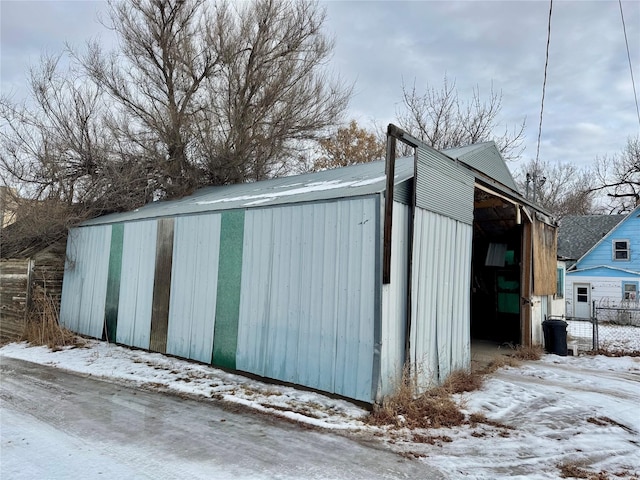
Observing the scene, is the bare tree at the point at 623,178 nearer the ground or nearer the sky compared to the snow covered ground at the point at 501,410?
nearer the sky

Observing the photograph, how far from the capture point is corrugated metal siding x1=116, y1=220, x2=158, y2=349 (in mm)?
7918

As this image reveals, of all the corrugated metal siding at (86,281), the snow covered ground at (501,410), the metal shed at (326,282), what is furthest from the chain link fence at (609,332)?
the corrugated metal siding at (86,281)

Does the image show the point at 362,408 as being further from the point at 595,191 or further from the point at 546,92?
the point at 595,191

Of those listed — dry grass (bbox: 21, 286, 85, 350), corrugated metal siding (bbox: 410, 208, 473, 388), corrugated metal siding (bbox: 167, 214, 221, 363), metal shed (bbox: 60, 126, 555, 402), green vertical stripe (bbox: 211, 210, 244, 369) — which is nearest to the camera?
metal shed (bbox: 60, 126, 555, 402)

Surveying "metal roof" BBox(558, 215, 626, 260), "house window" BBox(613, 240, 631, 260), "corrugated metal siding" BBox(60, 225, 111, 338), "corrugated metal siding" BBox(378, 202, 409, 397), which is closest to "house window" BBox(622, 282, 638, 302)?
"house window" BBox(613, 240, 631, 260)

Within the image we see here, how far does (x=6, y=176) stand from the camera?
11.1 metres

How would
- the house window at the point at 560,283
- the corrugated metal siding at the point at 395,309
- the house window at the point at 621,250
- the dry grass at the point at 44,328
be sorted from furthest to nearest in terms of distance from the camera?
the house window at the point at 621,250, the house window at the point at 560,283, the dry grass at the point at 44,328, the corrugated metal siding at the point at 395,309

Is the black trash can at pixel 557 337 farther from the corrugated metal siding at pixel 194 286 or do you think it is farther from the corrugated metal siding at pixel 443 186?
the corrugated metal siding at pixel 194 286

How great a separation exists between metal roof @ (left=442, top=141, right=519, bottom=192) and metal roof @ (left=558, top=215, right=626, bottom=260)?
14.9m

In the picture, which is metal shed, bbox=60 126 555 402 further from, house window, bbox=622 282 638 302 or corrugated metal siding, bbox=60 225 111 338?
house window, bbox=622 282 638 302

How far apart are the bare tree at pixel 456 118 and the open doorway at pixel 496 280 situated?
10706 millimetres

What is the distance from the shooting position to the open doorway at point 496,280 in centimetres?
1051

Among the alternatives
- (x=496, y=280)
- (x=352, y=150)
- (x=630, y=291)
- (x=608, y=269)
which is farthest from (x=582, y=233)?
(x=496, y=280)

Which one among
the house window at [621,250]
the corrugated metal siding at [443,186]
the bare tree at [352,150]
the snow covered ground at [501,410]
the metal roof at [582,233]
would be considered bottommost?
the snow covered ground at [501,410]
